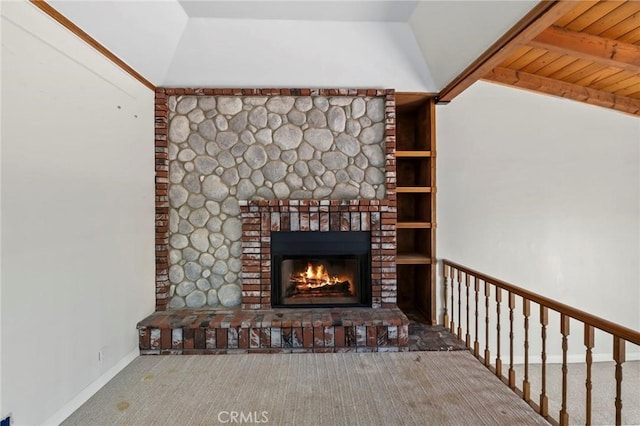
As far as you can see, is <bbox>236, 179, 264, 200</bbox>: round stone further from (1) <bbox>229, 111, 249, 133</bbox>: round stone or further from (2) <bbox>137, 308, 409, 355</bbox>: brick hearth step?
(2) <bbox>137, 308, 409, 355</bbox>: brick hearth step

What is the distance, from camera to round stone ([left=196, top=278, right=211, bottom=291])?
3.22 metres

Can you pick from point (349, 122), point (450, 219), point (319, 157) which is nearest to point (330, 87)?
point (349, 122)

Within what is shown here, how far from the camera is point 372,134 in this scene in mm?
3268

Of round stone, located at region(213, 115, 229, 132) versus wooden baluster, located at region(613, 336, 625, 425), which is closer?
wooden baluster, located at region(613, 336, 625, 425)

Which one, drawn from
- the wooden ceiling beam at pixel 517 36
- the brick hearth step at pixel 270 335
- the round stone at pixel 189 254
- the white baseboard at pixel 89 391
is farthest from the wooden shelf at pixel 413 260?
the white baseboard at pixel 89 391

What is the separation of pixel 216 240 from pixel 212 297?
55cm

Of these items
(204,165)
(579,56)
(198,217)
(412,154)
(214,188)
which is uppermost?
(579,56)

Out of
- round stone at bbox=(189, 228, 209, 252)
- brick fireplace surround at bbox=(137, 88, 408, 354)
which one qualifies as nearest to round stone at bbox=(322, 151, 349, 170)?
brick fireplace surround at bbox=(137, 88, 408, 354)

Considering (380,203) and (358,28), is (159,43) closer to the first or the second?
(358,28)

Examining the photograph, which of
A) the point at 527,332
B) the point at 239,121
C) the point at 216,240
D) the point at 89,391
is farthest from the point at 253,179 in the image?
the point at 527,332

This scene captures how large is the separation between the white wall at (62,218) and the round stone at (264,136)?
3.44 ft

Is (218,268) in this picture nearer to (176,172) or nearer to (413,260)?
(176,172)

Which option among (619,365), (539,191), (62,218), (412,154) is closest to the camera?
(619,365)

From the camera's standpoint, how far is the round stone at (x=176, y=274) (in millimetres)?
3209
